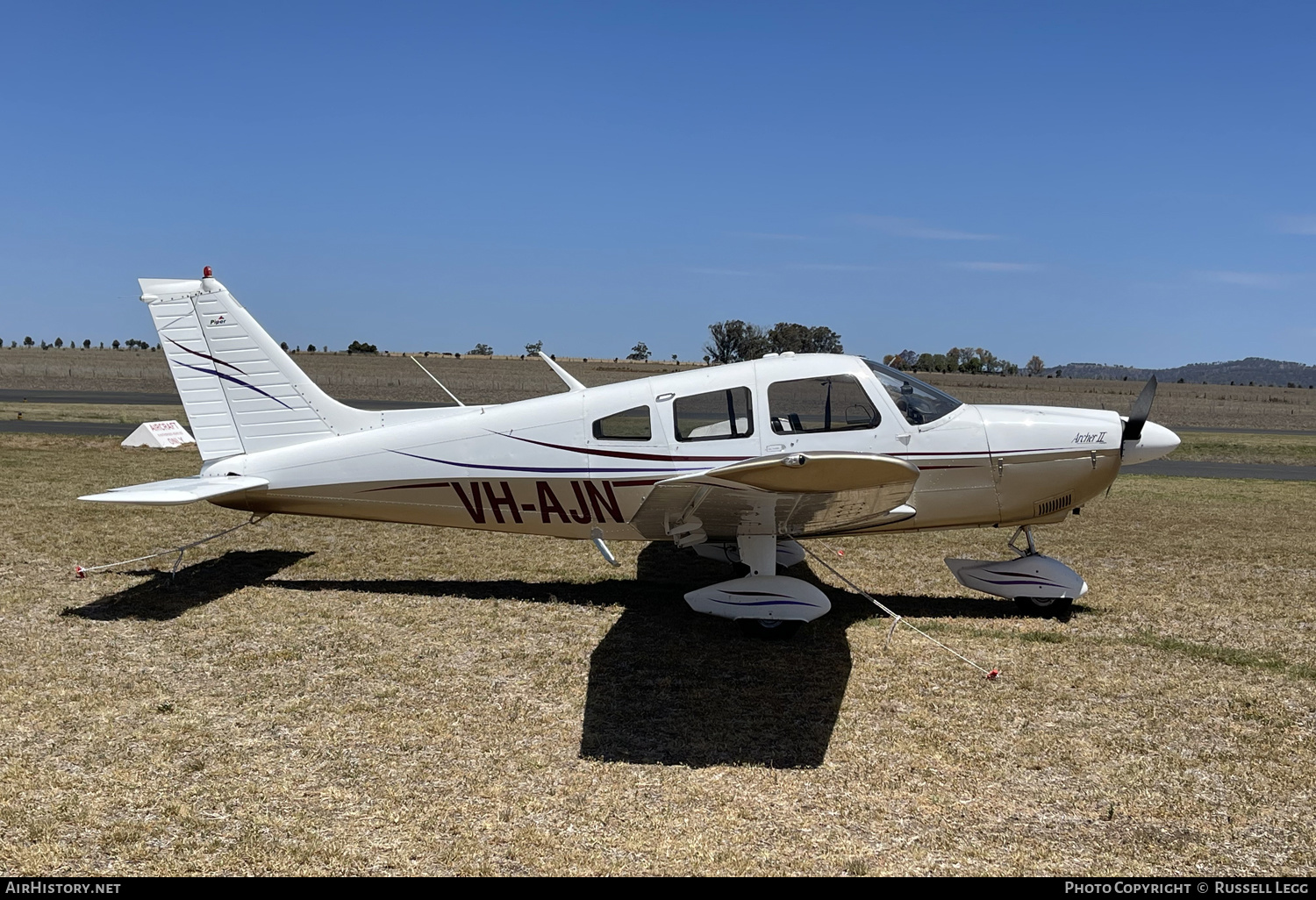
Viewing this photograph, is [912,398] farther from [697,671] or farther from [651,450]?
[697,671]

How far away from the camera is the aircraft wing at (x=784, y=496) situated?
5.02 meters

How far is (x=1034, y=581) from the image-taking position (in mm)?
7555

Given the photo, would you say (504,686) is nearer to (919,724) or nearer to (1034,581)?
(919,724)

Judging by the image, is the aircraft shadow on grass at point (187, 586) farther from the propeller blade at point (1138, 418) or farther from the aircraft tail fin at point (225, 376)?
the propeller blade at point (1138, 418)

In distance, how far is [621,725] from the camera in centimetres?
516

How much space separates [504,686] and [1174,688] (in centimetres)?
454

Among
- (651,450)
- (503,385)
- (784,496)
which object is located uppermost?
(503,385)

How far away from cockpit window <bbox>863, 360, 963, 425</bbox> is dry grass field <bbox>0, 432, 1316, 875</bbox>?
1784 mm

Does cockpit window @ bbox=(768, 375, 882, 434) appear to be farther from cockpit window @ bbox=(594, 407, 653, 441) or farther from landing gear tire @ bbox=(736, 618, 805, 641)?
landing gear tire @ bbox=(736, 618, 805, 641)

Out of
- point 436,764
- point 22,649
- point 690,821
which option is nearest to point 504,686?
point 436,764

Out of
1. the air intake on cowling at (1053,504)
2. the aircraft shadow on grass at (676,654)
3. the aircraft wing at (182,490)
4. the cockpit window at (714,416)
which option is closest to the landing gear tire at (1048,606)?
the aircraft shadow on grass at (676,654)

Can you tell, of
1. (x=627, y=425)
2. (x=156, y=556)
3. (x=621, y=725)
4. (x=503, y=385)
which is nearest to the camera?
(x=621, y=725)

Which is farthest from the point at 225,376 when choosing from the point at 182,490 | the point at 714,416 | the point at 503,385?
the point at 503,385

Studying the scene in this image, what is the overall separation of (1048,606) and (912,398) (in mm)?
2289
